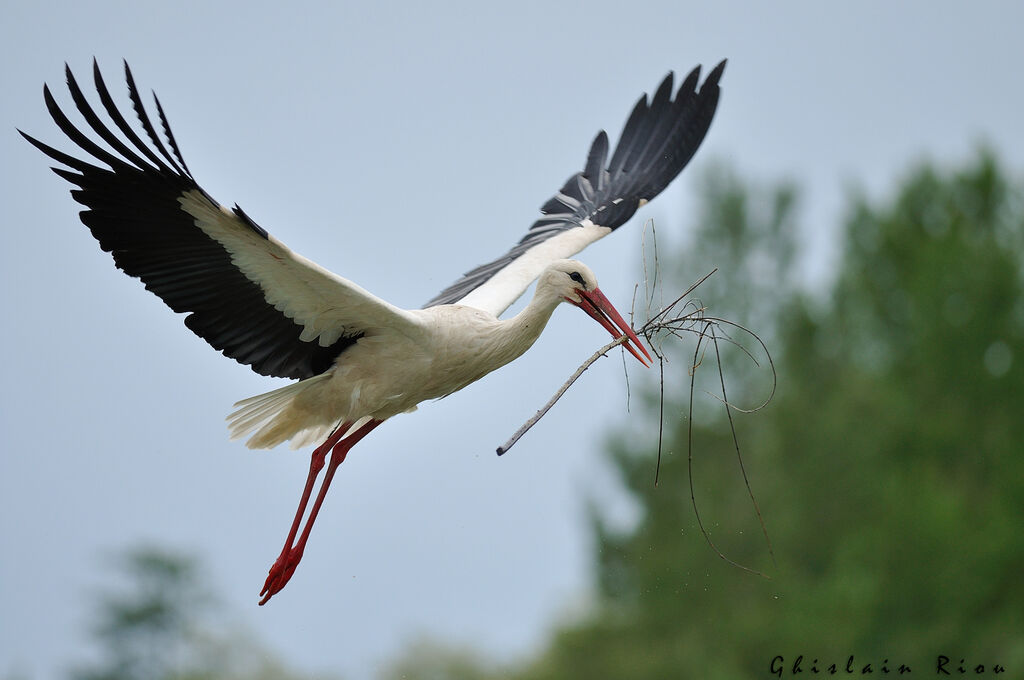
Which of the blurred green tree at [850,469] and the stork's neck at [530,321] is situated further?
the blurred green tree at [850,469]

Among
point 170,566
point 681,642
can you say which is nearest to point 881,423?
point 681,642

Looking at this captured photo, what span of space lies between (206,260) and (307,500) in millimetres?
1417

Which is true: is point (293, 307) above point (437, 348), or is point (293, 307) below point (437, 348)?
above

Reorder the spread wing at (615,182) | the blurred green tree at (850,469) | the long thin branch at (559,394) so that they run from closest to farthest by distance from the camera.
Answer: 1. the long thin branch at (559,394)
2. the spread wing at (615,182)
3. the blurred green tree at (850,469)

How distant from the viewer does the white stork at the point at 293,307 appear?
5.54 m

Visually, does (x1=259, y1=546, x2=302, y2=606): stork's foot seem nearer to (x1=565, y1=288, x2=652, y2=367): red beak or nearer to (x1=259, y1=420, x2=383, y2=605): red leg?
(x1=259, y1=420, x2=383, y2=605): red leg

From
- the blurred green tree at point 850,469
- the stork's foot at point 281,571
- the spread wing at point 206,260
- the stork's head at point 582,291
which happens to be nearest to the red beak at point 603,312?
the stork's head at point 582,291

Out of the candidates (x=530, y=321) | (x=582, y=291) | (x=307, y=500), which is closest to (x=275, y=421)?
(x=307, y=500)

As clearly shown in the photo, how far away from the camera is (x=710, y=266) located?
24578 mm

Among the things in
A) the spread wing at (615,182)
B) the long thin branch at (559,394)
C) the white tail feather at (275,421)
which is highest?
the spread wing at (615,182)

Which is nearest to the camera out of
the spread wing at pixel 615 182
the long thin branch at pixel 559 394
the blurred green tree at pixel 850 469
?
the long thin branch at pixel 559 394

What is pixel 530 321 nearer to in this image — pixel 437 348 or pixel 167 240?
pixel 437 348

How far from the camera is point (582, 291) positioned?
6.26 metres

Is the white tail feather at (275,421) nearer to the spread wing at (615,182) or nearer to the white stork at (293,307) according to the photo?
the white stork at (293,307)
